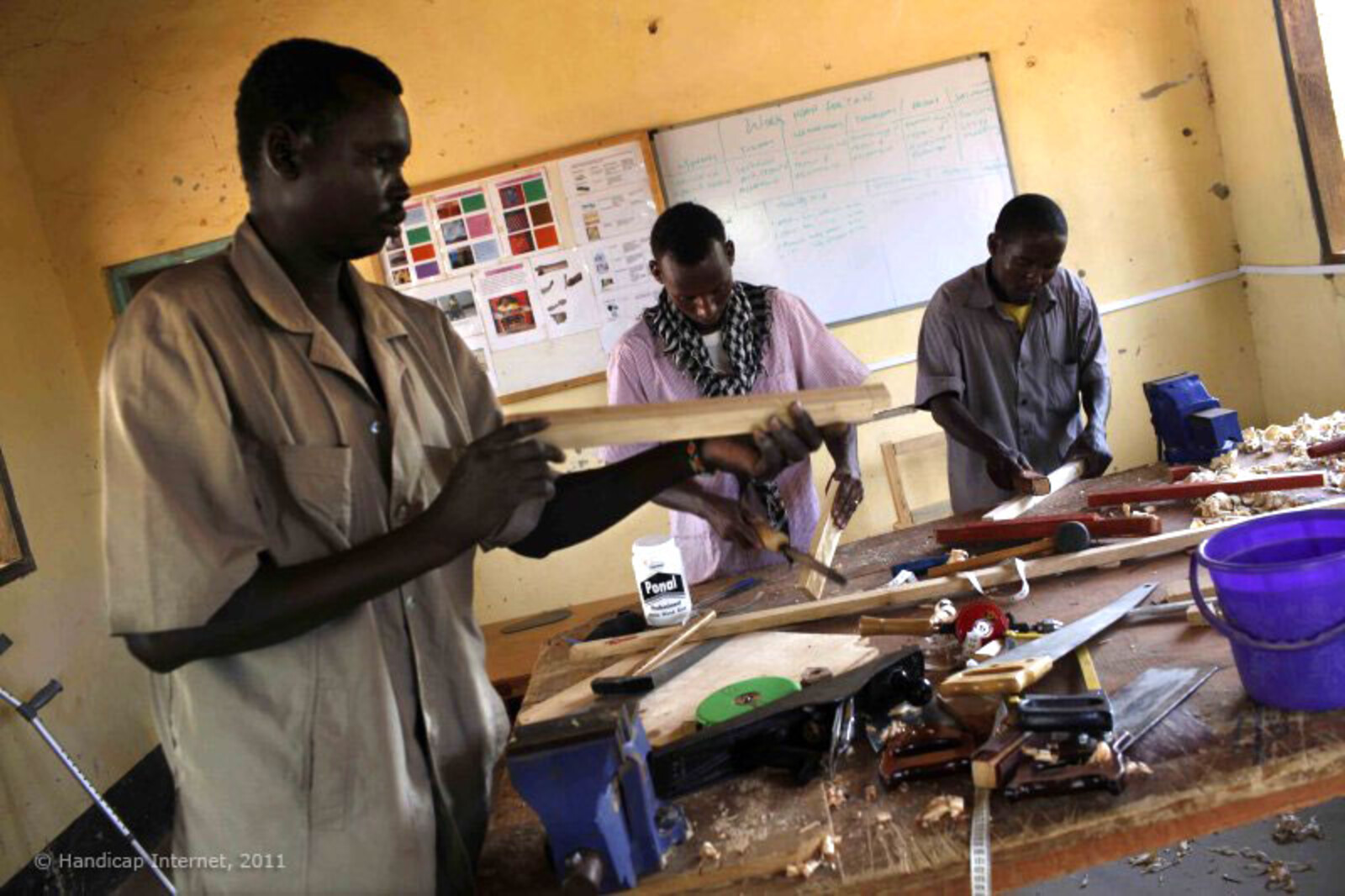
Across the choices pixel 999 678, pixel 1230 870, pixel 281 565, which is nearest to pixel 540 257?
pixel 1230 870

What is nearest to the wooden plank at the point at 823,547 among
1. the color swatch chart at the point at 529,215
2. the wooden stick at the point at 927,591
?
the wooden stick at the point at 927,591

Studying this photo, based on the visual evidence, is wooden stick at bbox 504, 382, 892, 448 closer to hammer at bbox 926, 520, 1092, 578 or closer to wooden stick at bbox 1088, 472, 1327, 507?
hammer at bbox 926, 520, 1092, 578

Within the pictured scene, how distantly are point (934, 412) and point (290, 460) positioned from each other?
8.48ft

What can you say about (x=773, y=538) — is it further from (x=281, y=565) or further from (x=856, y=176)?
(x=856, y=176)

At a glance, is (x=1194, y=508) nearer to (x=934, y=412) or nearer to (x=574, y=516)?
(x=934, y=412)

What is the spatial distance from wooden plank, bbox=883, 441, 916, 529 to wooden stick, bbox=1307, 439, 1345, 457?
7.11 ft

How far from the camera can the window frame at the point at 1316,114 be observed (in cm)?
477

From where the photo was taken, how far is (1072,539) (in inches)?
98.9

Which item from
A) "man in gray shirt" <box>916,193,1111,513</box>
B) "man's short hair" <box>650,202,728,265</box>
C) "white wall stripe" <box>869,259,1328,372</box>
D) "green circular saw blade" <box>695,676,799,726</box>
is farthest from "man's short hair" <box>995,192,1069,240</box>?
"white wall stripe" <box>869,259,1328,372</box>

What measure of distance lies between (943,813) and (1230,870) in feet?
5.74

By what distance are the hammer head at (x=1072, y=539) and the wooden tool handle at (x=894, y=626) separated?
1.52ft

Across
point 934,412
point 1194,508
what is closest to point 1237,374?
point 934,412

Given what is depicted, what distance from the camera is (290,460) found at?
4.68 ft

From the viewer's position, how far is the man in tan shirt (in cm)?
132
